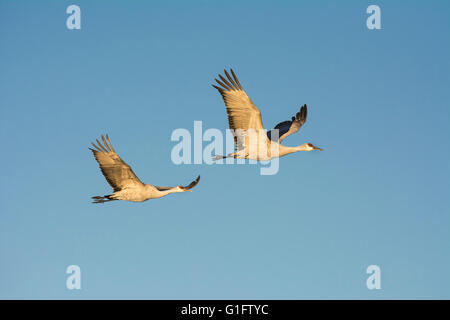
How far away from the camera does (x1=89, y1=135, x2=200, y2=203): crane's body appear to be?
21.3 m

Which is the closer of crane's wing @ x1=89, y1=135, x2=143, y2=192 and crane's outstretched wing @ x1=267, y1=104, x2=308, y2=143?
crane's wing @ x1=89, y1=135, x2=143, y2=192

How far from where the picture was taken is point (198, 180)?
930 inches

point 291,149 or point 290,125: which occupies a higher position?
point 290,125

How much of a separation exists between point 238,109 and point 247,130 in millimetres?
964

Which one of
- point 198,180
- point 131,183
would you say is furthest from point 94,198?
point 198,180

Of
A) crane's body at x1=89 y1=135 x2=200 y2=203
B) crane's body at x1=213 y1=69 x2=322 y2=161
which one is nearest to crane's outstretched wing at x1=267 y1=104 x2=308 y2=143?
crane's body at x1=213 y1=69 x2=322 y2=161

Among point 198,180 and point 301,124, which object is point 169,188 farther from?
point 301,124

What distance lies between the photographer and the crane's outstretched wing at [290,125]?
25191 mm

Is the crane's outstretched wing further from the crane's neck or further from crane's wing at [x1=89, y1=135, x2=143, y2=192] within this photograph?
crane's wing at [x1=89, y1=135, x2=143, y2=192]

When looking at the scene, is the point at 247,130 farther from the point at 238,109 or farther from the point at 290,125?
the point at 290,125

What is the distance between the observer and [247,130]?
22.7m

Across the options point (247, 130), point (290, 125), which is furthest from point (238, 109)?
point (290, 125)

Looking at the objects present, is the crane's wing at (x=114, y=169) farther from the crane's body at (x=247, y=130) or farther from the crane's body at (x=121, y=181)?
the crane's body at (x=247, y=130)

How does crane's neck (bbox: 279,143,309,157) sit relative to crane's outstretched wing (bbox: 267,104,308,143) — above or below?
below
